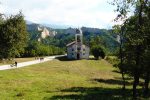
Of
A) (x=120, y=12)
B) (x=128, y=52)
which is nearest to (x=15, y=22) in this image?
(x=128, y=52)

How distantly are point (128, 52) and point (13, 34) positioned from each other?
694 inches

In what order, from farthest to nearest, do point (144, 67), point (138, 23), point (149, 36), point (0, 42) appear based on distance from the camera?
point (0, 42) < point (144, 67) < point (149, 36) < point (138, 23)

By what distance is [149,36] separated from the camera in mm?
36000

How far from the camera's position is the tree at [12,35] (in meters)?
49.2

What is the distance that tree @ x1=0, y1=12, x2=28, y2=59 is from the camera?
49.2m

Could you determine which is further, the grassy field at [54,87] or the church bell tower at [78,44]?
the church bell tower at [78,44]

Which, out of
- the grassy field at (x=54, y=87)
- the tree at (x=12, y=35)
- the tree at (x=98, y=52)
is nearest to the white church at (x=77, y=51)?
the tree at (x=98, y=52)

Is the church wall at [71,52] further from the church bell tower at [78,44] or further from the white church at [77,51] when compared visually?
the church bell tower at [78,44]

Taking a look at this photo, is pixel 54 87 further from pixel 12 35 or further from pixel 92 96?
pixel 92 96

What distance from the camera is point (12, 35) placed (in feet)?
164

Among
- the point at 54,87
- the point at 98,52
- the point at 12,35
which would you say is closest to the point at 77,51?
the point at 98,52

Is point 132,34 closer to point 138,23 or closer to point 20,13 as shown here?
point 138,23

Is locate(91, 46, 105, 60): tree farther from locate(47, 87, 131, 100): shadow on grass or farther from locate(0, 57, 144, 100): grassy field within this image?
locate(47, 87, 131, 100): shadow on grass

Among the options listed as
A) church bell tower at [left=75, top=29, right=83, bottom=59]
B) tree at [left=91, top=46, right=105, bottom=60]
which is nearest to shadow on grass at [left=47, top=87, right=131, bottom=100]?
tree at [left=91, top=46, right=105, bottom=60]
